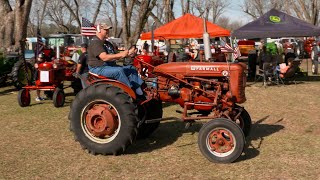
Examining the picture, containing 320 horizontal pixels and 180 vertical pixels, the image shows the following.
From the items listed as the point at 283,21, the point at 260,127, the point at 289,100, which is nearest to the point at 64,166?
the point at 260,127

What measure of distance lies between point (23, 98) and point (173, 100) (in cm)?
530

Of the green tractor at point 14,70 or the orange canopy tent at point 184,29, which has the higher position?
the orange canopy tent at point 184,29

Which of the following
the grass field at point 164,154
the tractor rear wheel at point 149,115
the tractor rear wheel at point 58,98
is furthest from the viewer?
the tractor rear wheel at point 58,98

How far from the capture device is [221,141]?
17.6 feet

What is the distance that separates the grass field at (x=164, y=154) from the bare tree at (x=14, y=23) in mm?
8521

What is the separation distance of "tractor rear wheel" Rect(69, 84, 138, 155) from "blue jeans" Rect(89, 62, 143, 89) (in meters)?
0.22

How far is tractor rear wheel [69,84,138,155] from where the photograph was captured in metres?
5.49

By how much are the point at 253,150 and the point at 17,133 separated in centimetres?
388

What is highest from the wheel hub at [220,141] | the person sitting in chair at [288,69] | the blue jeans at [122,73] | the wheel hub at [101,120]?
the blue jeans at [122,73]

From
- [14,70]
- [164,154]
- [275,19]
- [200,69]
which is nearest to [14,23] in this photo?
[14,70]

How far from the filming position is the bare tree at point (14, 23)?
54.6 ft

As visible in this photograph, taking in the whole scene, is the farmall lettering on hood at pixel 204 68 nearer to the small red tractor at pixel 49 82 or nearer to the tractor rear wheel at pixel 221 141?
the tractor rear wheel at pixel 221 141

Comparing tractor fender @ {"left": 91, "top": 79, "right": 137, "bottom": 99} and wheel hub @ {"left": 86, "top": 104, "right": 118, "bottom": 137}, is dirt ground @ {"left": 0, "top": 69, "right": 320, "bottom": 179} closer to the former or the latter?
wheel hub @ {"left": 86, "top": 104, "right": 118, "bottom": 137}

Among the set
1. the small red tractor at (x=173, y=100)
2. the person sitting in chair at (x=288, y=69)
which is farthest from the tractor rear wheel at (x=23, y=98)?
the person sitting in chair at (x=288, y=69)
